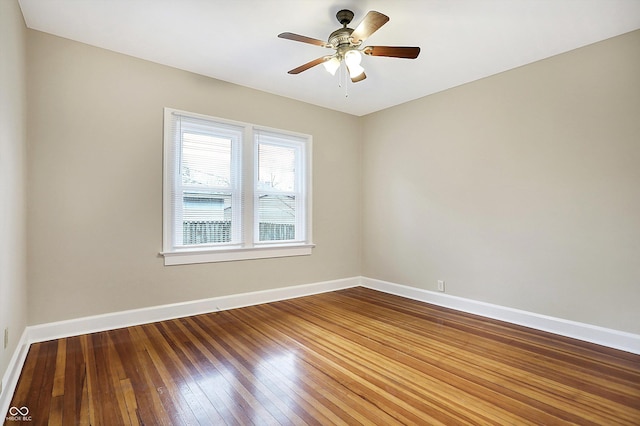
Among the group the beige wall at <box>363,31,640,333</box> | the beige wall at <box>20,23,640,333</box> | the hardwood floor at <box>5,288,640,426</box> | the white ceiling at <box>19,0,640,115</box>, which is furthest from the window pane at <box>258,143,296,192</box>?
the hardwood floor at <box>5,288,640,426</box>

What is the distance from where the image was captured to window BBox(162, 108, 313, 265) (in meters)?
3.51

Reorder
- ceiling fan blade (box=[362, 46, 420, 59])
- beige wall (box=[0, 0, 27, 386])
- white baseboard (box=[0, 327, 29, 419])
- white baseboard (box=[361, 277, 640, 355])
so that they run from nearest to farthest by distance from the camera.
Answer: white baseboard (box=[0, 327, 29, 419]) → beige wall (box=[0, 0, 27, 386]) → ceiling fan blade (box=[362, 46, 420, 59]) → white baseboard (box=[361, 277, 640, 355])

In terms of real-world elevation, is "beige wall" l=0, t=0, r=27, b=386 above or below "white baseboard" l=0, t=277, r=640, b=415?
above

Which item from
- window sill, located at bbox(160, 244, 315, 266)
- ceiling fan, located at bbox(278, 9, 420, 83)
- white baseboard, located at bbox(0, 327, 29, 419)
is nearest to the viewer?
white baseboard, located at bbox(0, 327, 29, 419)

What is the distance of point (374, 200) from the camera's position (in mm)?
4965

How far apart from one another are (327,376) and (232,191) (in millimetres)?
2477

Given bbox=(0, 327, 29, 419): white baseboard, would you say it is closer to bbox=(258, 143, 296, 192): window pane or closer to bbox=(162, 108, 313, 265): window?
bbox=(162, 108, 313, 265): window

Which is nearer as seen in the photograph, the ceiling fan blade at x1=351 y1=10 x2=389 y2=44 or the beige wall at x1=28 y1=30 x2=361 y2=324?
the ceiling fan blade at x1=351 y1=10 x2=389 y2=44

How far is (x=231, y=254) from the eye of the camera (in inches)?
151

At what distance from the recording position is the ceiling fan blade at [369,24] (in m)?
2.06

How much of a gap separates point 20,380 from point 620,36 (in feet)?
17.8

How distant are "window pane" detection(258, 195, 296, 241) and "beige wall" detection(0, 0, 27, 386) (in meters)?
2.32

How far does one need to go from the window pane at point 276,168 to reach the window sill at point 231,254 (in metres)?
0.82

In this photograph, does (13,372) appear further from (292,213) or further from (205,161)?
(292,213)
